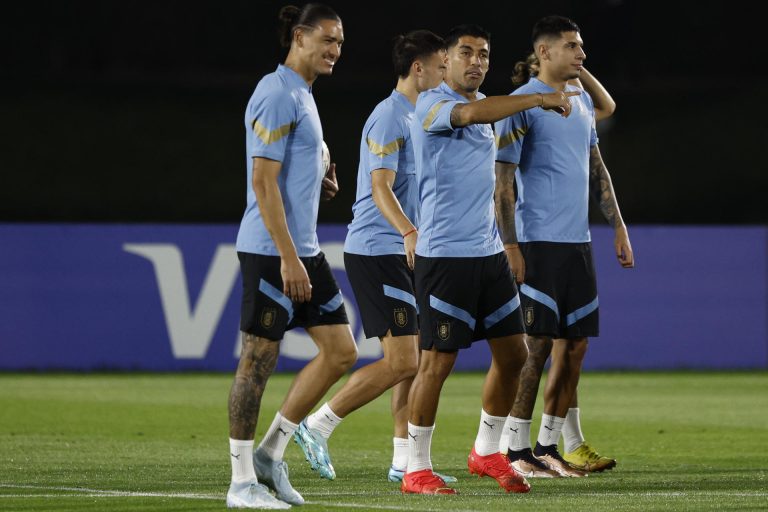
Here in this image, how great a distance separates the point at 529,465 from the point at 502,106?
7.37 ft

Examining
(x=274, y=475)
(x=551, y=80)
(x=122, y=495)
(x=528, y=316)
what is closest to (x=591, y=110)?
(x=551, y=80)

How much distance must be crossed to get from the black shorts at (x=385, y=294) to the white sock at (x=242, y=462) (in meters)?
1.61

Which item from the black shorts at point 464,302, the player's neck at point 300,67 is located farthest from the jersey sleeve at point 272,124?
the black shorts at point 464,302

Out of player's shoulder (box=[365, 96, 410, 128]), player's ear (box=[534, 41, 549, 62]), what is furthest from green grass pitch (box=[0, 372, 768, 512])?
player's ear (box=[534, 41, 549, 62])

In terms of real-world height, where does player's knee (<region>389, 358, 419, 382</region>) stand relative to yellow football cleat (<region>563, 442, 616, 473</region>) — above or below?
above

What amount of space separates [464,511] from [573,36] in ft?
10.4

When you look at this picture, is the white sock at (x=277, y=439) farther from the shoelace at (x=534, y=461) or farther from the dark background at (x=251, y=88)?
the dark background at (x=251, y=88)

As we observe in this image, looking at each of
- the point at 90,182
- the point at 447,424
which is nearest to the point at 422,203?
the point at 447,424

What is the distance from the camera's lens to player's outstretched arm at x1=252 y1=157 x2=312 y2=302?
642cm

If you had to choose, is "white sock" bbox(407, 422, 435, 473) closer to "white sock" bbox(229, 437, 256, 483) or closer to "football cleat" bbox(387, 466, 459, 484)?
"football cleat" bbox(387, 466, 459, 484)

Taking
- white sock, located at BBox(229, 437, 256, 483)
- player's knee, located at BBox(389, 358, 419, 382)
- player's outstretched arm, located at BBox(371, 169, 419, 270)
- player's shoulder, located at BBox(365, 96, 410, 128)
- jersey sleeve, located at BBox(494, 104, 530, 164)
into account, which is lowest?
white sock, located at BBox(229, 437, 256, 483)

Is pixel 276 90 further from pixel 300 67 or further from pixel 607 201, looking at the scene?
pixel 607 201

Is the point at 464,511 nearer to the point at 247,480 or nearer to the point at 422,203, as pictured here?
the point at 247,480

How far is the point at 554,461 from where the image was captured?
8.30 meters
